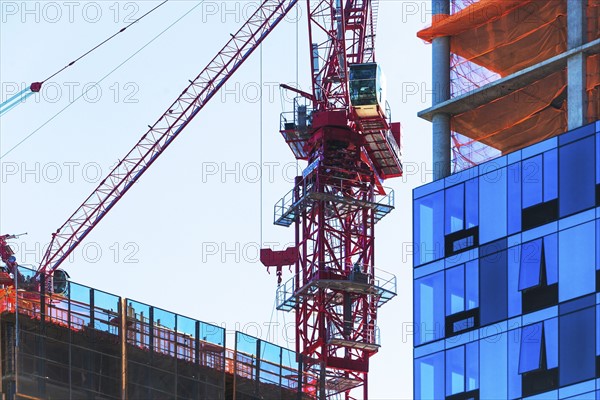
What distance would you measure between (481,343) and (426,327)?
12.0 ft

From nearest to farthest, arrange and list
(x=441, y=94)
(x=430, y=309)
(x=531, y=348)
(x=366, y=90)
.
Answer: (x=531, y=348) < (x=430, y=309) < (x=441, y=94) < (x=366, y=90)

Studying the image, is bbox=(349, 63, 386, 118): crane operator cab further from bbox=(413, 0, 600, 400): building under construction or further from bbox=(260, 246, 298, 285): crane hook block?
bbox=(413, 0, 600, 400): building under construction

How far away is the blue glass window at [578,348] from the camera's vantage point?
271 feet

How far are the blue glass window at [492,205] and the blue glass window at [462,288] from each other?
1.56m

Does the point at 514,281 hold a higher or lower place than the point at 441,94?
lower

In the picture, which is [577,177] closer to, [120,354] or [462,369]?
[462,369]

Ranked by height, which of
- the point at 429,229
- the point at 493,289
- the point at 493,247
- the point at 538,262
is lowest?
the point at 493,289

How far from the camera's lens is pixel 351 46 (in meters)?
160

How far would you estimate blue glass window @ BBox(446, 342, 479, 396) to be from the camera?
289 ft

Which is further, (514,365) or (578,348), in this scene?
(514,365)

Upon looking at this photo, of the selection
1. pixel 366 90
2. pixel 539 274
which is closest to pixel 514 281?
pixel 539 274

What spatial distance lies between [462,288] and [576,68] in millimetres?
11480

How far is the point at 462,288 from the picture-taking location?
297ft

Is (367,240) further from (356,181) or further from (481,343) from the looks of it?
(481,343)
